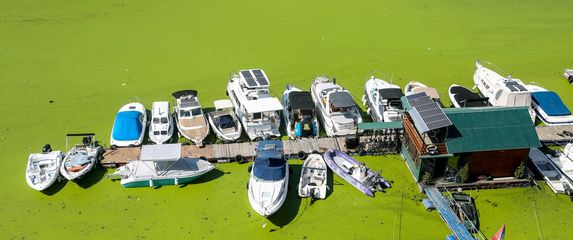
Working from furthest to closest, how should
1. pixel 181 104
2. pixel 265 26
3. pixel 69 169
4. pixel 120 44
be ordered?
pixel 265 26, pixel 120 44, pixel 181 104, pixel 69 169

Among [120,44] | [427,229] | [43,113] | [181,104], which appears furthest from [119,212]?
[120,44]

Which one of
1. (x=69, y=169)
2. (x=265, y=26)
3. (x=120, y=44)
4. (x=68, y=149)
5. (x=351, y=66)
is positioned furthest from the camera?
(x=265, y=26)

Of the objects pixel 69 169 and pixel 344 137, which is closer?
pixel 69 169

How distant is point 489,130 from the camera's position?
24.0 meters

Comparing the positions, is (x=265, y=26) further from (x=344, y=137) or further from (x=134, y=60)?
(x=344, y=137)

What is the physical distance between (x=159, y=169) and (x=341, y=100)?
998 cm

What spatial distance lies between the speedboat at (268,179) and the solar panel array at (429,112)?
6525 millimetres

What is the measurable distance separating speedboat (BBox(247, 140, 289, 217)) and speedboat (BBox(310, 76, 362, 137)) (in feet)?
12.7

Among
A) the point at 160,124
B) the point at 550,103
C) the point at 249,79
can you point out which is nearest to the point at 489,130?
the point at 550,103

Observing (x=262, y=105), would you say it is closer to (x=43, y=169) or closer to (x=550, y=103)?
(x=43, y=169)

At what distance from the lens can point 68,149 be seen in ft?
87.5

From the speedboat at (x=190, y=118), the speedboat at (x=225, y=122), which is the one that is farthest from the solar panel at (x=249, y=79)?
the speedboat at (x=190, y=118)

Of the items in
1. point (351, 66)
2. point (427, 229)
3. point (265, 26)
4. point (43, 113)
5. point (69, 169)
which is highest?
point (265, 26)

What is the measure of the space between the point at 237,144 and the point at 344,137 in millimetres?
5618
